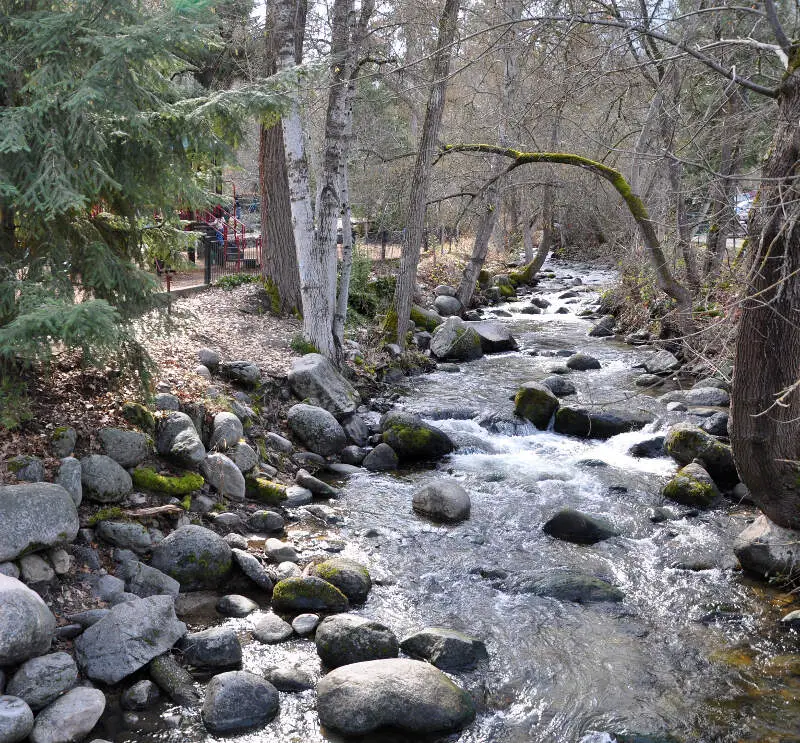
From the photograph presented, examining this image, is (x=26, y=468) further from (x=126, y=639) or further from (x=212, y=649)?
(x=212, y=649)

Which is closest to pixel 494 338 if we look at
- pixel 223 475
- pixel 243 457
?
pixel 243 457

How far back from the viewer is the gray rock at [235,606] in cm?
573

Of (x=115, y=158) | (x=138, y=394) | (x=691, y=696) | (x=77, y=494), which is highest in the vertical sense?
(x=115, y=158)

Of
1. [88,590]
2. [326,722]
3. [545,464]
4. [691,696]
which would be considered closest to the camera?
[326,722]

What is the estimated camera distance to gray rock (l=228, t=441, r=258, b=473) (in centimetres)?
784

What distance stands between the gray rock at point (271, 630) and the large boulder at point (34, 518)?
1537mm

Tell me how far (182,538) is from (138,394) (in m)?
1.71

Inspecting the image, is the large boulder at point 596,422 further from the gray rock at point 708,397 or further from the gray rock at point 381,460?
the gray rock at point 381,460

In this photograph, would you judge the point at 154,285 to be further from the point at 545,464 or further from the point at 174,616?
the point at 545,464

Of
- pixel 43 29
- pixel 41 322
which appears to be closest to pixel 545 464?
pixel 41 322

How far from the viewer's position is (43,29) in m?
5.26

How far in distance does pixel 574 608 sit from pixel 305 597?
2.24m

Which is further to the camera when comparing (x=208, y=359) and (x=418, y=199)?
(x=418, y=199)

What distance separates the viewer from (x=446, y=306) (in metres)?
Result: 18.7
